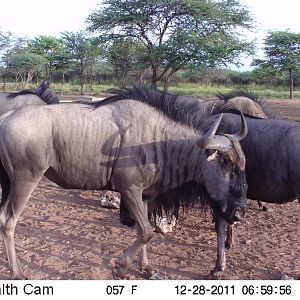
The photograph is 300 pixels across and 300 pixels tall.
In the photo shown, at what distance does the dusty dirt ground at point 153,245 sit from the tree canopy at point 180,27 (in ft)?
50.7

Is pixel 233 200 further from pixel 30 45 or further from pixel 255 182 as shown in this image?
pixel 30 45

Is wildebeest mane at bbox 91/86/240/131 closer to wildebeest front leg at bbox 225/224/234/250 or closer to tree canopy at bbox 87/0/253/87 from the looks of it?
wildebeest front leg at bbox 225/224/234/250

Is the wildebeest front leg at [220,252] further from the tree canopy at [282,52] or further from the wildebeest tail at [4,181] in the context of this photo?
the tree canopy at [282,52]

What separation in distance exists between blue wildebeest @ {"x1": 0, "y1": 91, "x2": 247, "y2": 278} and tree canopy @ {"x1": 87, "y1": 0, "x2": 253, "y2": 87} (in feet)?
56.0

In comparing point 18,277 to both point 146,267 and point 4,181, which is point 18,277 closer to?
point 4,181

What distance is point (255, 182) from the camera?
450 cm

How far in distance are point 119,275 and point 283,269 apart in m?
1.72

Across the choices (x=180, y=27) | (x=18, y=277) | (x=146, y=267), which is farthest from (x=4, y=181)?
(x=180, y=27)

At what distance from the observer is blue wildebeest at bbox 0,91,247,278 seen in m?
3.84

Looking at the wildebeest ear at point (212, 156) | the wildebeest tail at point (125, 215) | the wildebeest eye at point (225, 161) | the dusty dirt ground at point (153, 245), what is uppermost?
the wildebeest ear at point (212, 156)

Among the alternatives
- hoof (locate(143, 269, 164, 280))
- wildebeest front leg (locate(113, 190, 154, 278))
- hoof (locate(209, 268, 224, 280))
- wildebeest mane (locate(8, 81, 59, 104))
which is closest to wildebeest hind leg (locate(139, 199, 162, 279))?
hoof (locate(143, 269, 164, 280))

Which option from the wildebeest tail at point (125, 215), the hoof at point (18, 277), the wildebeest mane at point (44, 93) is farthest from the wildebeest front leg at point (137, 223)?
the wildebeest mane at point (44, 93)

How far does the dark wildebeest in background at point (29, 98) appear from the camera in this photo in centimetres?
688

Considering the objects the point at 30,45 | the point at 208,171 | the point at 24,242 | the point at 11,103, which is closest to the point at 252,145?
the point at 208,171
